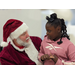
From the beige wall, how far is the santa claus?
0.25 meters

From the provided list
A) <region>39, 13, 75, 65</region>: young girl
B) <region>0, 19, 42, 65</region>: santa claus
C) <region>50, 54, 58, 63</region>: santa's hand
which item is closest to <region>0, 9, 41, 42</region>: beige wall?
<region>0, 19, 42, 65</region>: santa claus

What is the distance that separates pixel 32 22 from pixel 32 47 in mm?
376

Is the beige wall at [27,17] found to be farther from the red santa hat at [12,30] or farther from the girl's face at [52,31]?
the girl's face at [52,31]

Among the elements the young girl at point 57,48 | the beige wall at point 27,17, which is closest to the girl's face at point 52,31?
the young girl at point 57,48

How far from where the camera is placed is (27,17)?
1.24m

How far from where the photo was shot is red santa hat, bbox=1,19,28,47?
3.02ft

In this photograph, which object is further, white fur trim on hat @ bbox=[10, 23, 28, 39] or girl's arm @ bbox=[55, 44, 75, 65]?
white fur trim on hat @ bbox=[10, 23, 28, 39]

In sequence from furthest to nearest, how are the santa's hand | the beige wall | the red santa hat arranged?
the beige wall, the red santa hat, the santa's hand

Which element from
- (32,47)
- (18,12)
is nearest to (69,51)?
(32,47)

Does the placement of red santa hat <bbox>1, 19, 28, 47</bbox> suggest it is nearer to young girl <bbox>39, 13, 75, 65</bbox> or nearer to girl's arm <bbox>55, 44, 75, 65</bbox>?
young girl <bbox>39, 13, 75, 65</bbox>

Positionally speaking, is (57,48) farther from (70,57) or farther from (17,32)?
(17,32)

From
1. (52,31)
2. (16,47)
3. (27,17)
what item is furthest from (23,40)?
(27,17)

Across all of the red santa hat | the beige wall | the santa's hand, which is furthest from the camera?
the beige wall

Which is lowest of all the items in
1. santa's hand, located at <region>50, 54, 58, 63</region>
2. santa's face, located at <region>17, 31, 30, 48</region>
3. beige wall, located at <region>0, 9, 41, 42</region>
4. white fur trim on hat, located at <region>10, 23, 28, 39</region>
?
santa's hand, located at <region>50, 54, 58, 63</region>
